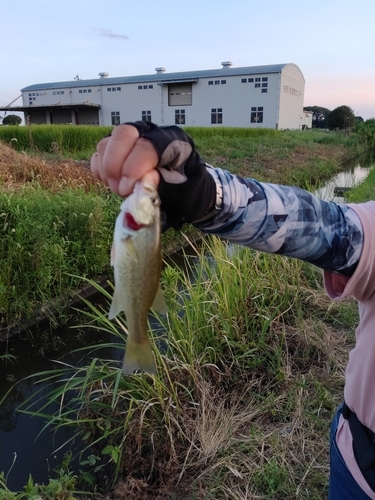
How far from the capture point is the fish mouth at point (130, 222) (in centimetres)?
111

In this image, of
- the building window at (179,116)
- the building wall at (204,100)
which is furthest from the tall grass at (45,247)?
the building window at (179,116)

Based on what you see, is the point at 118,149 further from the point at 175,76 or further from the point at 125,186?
the point at 175,76

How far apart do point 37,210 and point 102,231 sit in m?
0.98

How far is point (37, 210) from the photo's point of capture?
18.3ft

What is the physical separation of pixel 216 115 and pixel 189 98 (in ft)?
→ 11.0

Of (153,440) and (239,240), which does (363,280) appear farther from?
(153,440)

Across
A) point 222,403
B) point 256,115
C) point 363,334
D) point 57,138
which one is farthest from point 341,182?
point 256,115

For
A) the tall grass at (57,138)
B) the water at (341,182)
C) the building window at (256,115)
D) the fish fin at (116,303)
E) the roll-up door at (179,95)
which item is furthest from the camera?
the roll-up door at (179,95)

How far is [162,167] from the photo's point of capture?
112 cm

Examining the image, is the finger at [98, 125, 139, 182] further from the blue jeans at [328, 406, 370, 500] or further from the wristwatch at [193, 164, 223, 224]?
the blue jeans at [328, 406, 370, 500]

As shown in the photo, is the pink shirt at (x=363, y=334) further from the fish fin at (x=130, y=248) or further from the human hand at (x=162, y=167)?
the fish fin at (x=130, y=248)

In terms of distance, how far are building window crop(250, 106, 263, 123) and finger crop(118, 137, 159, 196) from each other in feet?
133

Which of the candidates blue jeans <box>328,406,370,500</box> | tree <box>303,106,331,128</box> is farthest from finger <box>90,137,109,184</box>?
tree <box>303,106,331,128</box>

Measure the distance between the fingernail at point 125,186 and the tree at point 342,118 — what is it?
57.6 metres
